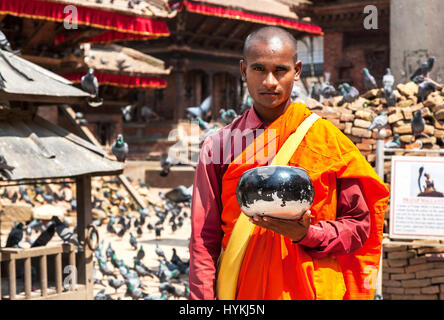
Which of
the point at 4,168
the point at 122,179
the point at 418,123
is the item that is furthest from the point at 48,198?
the point at 418,123

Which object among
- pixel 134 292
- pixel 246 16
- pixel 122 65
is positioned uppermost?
pixel 246 16

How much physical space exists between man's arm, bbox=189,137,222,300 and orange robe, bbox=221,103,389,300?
0.05 meters

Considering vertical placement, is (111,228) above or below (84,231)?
below

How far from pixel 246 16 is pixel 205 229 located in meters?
19.1

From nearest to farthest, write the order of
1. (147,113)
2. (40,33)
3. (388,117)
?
1. (388,117)
2. (40,33)
3. (147,113)

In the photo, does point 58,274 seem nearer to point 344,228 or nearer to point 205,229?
point 205,229

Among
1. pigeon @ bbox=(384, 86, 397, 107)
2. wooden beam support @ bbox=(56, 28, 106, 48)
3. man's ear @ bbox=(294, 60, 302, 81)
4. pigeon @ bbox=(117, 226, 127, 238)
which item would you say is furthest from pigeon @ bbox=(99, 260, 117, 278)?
man's ear @ bbox=(294, 60, 302, 81)

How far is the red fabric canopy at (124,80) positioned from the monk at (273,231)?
46.5 ft

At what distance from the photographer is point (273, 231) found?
7.70 ft

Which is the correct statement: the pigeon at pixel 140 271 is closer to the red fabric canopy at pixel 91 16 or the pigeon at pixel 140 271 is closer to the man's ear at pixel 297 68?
the red fabric canopy at pixel 91 16

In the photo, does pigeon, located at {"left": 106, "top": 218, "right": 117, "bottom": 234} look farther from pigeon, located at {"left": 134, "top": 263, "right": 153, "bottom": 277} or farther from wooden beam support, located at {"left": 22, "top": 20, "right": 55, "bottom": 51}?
wooden beam support, located at {"left": 22, "top": 20, "right": 55, "bottom": 51}

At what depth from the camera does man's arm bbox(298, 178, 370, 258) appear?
2.41 m

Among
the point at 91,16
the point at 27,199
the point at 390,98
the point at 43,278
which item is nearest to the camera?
the point at 43,278

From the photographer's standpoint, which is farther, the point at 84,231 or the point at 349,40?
the point at 349,40
